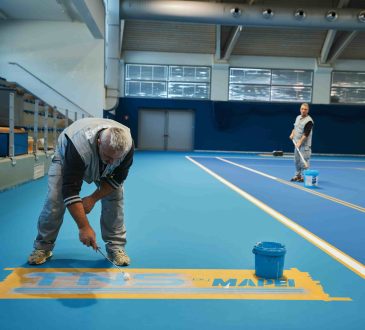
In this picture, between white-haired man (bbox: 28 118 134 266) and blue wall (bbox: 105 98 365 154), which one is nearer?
white-haired man (bbox: 28 118 134 266)

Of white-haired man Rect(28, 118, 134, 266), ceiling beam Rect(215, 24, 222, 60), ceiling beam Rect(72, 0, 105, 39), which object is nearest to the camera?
white-haired man Rect(28, 118, 134, 266)

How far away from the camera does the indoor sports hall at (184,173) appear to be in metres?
2.90

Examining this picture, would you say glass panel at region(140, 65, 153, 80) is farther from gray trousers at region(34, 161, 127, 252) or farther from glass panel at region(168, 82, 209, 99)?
gray trousers at region(34, 161, 127, 252)

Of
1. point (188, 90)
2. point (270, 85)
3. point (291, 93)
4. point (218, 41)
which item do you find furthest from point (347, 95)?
point (188, 90)

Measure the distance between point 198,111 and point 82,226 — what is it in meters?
20.6

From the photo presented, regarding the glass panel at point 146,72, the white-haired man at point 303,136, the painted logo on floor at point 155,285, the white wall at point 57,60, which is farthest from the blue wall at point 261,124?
the painted logo on floor at point 155,285

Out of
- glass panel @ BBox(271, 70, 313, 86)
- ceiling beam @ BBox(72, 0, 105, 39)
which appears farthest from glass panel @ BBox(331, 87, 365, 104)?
ceiling beam @ BBox(72, 0, 105, 39)

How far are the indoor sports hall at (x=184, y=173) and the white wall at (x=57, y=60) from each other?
65 mm

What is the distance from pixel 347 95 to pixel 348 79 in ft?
2.88

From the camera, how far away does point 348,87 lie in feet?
77.0

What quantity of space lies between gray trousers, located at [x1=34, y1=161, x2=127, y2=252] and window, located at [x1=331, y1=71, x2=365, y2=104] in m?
22.0

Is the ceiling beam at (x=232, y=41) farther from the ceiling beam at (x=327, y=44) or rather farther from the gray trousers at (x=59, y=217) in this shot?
the gray trousers at (x=59, y=217)

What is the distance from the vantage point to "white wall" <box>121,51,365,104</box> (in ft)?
73.9

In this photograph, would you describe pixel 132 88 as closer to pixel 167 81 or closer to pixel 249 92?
pixel 167 81
